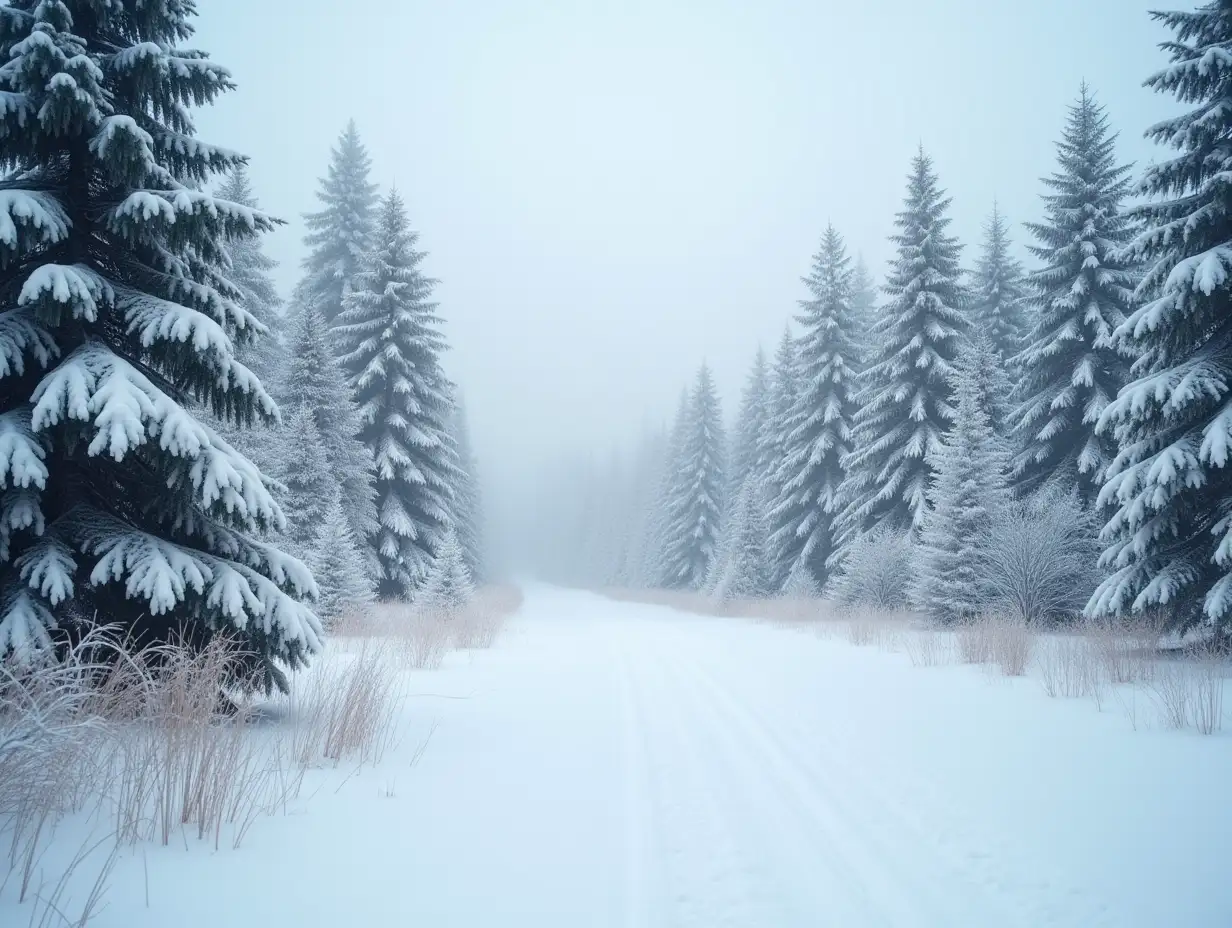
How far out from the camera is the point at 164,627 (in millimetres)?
4727

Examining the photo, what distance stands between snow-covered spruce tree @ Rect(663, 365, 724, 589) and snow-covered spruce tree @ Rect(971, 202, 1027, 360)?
16170 mm

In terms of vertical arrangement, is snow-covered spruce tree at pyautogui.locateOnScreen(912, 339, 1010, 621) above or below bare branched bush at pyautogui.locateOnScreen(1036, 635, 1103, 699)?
above

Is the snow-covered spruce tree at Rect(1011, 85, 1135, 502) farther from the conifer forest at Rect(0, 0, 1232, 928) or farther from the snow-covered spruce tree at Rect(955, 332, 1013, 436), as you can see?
the conifer forest at Rect(0, 0, 1232, 928)

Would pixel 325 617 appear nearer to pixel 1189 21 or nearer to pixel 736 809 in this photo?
pixel 736 809

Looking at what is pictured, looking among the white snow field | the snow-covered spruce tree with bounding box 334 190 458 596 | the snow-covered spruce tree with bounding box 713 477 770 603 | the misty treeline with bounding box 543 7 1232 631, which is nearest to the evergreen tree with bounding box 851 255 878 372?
the misty treeline with bounding box 543 7 1232 631

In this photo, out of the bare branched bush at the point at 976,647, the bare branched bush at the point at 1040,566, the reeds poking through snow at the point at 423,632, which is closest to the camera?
the bare branched bush at the point at 976,647

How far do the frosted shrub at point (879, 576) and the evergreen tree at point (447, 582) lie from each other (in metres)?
11.9

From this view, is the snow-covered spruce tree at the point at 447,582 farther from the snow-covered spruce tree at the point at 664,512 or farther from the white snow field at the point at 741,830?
the snow-covered spruce tree at the point at 664,512

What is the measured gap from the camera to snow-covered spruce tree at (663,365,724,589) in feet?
122

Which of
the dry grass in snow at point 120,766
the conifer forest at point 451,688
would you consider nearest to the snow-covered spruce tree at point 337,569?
the conifer forest at point 451,688

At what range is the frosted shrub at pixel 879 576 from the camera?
17.2 metres

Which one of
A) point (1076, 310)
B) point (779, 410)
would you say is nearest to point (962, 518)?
point (1076, 310)

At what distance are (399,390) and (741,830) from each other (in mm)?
19394

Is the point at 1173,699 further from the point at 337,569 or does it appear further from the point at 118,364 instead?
the point at 337,569
